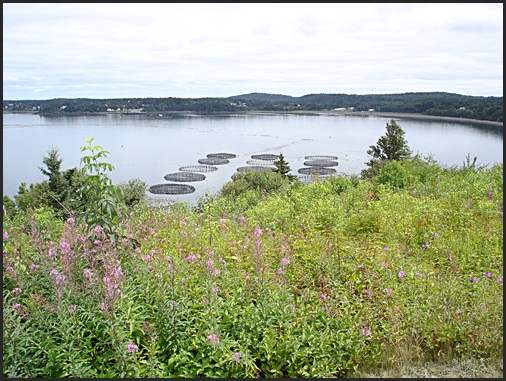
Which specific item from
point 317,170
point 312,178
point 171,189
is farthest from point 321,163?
point 312,178

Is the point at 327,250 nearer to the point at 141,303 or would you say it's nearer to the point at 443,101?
the point at 141,303

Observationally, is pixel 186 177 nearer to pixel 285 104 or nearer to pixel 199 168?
pixel 199 168

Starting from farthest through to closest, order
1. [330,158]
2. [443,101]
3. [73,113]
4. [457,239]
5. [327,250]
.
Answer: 1. [73,113]
2. [443,101]
3. [330,158]
4. [457,239]
5. [327,250]

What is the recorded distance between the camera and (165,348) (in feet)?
9.60

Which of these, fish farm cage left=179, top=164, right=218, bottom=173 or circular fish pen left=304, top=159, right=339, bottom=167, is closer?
fish farm cage left=179, top=164, right=218, bottom=173

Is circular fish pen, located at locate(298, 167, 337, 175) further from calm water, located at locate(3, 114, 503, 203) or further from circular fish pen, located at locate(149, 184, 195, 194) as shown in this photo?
circular fish pen, located at locate(149, 184, 195, 194)

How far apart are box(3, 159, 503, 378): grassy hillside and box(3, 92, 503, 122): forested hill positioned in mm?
96661

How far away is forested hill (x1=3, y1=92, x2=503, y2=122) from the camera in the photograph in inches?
4038

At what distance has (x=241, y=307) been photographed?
323cm

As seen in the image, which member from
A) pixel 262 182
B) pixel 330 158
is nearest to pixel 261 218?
pixel 262 182

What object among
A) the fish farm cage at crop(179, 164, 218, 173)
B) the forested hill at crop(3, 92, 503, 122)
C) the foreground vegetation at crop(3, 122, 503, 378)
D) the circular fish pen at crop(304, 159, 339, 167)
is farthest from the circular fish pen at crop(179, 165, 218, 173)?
the forested hill at crop(3, 92, 503, 122)

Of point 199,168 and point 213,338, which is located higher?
point 213,338

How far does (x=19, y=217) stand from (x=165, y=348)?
3383 mm

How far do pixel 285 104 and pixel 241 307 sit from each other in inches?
5826
